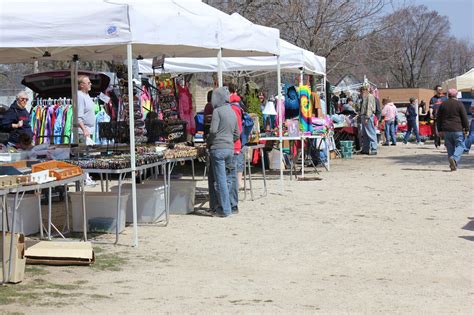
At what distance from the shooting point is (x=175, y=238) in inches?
360

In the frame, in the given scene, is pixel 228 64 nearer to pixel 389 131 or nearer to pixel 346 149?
pixel 346 149

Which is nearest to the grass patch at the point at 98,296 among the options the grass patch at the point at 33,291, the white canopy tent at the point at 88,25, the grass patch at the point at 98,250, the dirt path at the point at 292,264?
the dirt path at the point at 292,264

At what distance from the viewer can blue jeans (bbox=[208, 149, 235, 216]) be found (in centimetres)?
1044

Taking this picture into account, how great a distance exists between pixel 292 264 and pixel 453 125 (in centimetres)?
1012

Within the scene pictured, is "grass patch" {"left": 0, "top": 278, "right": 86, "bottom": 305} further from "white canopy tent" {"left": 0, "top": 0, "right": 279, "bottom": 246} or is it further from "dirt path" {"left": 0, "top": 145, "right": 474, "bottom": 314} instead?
"white canopy tent" {"left": 0, "top": 0, "right": 279, "bottom": 246}

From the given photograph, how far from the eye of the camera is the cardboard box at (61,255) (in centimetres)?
752

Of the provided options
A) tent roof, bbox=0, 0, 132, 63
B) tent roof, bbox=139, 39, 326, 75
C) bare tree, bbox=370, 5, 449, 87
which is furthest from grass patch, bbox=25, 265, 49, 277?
bare tree, bbox=370, 5, 449, 87

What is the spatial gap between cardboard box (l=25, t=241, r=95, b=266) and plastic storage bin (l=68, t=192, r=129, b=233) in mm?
1706

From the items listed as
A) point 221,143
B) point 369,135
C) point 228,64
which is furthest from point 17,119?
point 369,135

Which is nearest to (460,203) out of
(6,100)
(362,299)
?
(362,299)

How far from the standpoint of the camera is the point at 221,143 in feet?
34.1

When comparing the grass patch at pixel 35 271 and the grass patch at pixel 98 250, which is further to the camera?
the grass patch at pixel 98 250

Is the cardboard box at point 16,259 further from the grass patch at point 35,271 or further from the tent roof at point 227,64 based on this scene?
the tent roof at point 227,64

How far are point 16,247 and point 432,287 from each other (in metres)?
3.69
